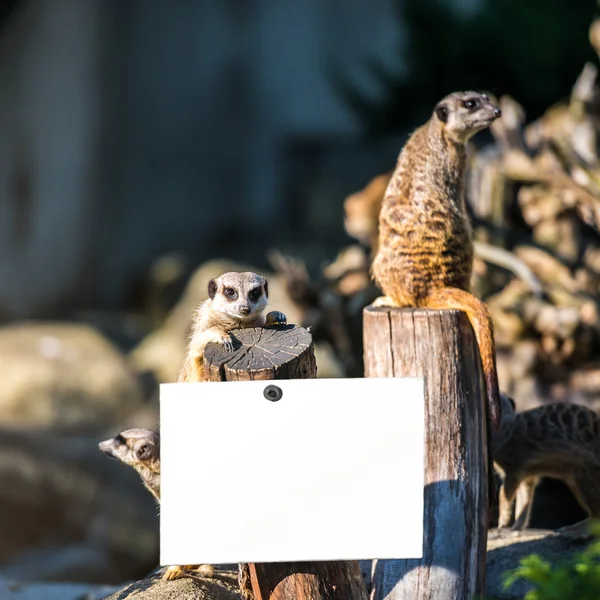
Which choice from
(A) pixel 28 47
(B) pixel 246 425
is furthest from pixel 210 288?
(A) pixel 28 47

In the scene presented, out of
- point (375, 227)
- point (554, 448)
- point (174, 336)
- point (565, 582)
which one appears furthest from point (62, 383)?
point (565, 582)

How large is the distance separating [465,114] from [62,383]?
17.0 feet

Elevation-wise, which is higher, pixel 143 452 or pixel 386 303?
pixel 386 303

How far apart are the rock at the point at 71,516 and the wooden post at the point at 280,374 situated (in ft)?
9.79

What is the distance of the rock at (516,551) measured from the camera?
3.34m

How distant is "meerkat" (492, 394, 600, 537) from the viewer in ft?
11.6

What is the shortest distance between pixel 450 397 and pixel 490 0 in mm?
7420

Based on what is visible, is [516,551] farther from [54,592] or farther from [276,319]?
[54,592]

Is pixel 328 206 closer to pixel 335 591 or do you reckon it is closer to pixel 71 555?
pixel 71 555

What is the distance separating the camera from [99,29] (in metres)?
10.3

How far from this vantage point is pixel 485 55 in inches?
372

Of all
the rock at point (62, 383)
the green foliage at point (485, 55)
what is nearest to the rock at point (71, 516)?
the rock at point (62, 383)

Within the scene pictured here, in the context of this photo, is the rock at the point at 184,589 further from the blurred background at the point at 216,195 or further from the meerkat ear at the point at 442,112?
the blurred background at the point at 216,195

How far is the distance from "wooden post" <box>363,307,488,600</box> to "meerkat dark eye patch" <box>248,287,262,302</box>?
1.54ft
